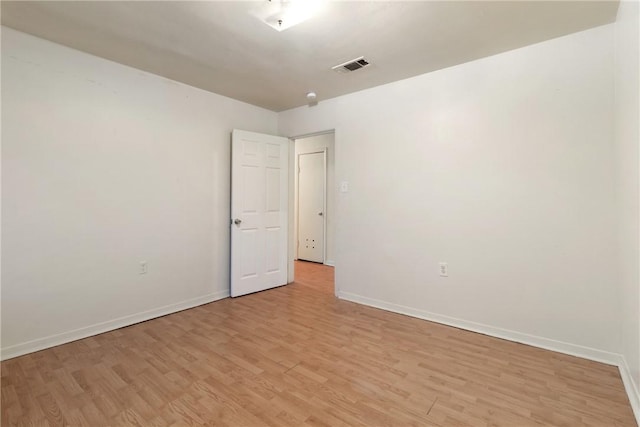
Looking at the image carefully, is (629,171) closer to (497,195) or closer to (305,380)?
(497,195)

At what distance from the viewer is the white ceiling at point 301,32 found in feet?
6.28

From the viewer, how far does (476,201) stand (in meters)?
2.62

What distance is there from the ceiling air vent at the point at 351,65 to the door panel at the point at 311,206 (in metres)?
2.72

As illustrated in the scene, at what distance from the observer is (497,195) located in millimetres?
2514

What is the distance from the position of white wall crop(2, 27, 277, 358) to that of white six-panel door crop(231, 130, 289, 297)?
24 cm

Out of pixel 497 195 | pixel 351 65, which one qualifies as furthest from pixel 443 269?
pixel 351 65

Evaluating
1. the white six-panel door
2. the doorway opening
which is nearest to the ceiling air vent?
the white six-panel door

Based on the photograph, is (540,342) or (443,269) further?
(443,269)

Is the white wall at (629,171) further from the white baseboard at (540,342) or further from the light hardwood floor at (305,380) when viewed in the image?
the light hardwood floor at (305,380)

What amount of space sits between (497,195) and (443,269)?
823 mm

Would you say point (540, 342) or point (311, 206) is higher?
point (311, 206)

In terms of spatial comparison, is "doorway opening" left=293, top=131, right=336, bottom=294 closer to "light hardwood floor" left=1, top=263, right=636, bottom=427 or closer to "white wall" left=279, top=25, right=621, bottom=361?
"white wall" left=279, top=25, right=621, bottom=361

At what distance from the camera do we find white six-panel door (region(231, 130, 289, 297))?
11.7ft

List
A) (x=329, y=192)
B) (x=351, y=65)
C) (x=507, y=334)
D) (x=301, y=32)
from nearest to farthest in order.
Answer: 1. (x=301, y=32)
2. (x=507, y=334)
3. (x=351, y=65)
4. (x=329, y=192)
